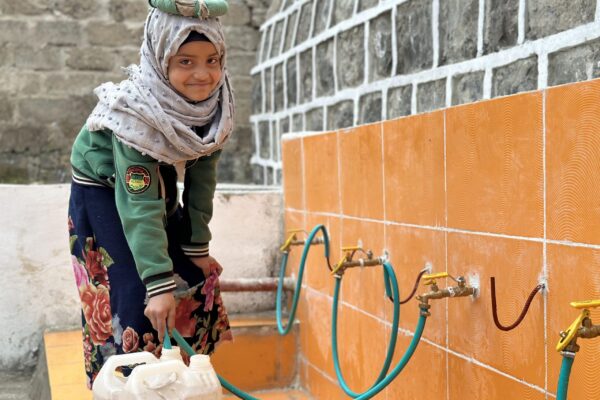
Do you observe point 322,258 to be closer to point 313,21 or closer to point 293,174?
point 293,174

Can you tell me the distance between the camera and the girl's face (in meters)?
2.06

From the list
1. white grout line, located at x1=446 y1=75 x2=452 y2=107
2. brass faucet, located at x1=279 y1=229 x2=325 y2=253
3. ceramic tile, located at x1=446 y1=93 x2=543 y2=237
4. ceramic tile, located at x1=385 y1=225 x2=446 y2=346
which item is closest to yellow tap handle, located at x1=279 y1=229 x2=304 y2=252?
brass faucet, located at x1=279 y1=229 x2=325 y2=253

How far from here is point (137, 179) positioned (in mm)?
2025

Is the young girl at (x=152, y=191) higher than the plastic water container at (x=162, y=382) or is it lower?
higher

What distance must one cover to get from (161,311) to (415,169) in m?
0.83

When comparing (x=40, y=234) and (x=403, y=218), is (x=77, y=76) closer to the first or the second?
(x=40, y=234)

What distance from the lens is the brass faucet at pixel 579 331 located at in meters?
1.51

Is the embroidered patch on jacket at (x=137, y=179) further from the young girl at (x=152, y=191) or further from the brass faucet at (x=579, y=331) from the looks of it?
the brass faucet at (x=579, y=331)

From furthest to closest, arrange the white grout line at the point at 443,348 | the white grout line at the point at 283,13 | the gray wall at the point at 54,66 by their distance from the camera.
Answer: the gray wall at the point at 54,66 < the white grout line at the point at 283,13 < the white grout line at the point at 443,348

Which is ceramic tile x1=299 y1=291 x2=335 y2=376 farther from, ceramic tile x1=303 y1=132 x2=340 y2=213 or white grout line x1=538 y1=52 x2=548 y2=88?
white grout line x1=538 y1=52 x2=548 y2=88

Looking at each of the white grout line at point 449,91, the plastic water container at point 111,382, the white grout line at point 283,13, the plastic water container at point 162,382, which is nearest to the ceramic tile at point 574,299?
the plastic water container at point 162,382

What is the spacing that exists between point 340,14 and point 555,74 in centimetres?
182

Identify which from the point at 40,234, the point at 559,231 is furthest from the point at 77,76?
the point at 559,231

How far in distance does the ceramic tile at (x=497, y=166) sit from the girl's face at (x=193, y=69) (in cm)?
63
